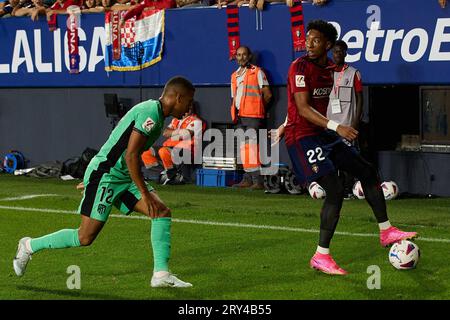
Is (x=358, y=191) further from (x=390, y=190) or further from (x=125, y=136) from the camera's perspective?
(x=125, y=136)

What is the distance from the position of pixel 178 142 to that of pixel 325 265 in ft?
31.2

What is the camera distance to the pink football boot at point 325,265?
10492 millimetres

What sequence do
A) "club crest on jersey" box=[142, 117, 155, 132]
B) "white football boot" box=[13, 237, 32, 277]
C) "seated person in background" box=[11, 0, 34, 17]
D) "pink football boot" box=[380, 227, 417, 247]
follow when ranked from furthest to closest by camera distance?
"seated person in background" box=[11, 0, 34, 17], "pink football boot" box=[380, 227, 417, 247], "white football boot" box=[13, 237, 32, 277], "club crest on jersey" box=[142, 117, 155, 132]

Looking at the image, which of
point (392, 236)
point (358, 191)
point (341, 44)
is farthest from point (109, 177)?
point (358, 191)

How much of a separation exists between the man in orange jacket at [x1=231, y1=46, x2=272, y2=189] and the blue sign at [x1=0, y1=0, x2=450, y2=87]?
251 mm

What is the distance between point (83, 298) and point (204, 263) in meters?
2.05

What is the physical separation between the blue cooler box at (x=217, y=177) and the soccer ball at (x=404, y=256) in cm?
863

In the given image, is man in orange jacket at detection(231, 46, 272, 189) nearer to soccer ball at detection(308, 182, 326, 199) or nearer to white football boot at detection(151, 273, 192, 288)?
soccer ball at detection(308, 182, 326, 199)

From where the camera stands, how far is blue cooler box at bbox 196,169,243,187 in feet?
63.1

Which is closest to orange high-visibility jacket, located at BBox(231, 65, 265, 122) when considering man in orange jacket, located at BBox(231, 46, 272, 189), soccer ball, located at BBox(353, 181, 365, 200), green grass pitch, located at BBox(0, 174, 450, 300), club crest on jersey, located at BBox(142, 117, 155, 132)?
man in orange jacket, located at BBox(231, 46, 272, 189)

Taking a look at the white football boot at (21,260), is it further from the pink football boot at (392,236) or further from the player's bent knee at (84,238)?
the pink football boot at (392,236)

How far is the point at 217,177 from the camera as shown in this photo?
19.3 m

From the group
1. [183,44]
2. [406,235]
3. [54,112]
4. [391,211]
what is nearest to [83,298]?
[406,235]
